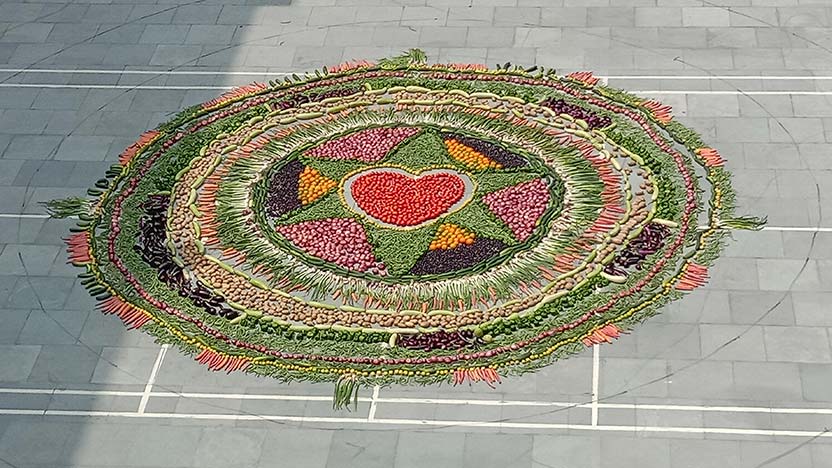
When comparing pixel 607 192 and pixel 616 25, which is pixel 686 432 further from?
pixel 616 25

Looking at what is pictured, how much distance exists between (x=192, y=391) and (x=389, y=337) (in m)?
3.46

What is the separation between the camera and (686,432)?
23484 millimetres

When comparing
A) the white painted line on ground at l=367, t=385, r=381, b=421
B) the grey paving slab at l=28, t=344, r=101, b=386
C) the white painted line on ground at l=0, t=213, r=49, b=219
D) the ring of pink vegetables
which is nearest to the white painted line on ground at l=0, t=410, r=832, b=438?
the white painted line on ground at l=367, t=385, r=381, b=421

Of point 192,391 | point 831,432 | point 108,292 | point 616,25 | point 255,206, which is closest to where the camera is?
point 831,432

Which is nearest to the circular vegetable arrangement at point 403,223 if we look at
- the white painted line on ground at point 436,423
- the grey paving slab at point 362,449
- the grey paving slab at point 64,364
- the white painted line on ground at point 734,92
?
the white painted line on ground at point 734,92

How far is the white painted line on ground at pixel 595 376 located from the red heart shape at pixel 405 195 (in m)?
4.69

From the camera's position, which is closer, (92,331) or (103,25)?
(92,331)

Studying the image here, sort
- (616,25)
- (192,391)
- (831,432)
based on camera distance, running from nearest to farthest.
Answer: (831,432) → (192,391) → (616,25)

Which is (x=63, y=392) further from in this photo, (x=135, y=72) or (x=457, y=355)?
(x=135, y=72)

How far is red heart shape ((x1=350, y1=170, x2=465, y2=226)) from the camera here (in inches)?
1119

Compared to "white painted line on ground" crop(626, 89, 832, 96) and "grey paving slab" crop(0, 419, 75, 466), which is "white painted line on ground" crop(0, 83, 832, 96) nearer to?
"white painted line on ground" crop(626, 89, 832, 96)

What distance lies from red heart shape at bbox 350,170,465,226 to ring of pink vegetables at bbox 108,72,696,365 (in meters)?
3.72

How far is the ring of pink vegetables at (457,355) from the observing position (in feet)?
83.5

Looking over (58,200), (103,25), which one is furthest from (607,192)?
(103,25)
